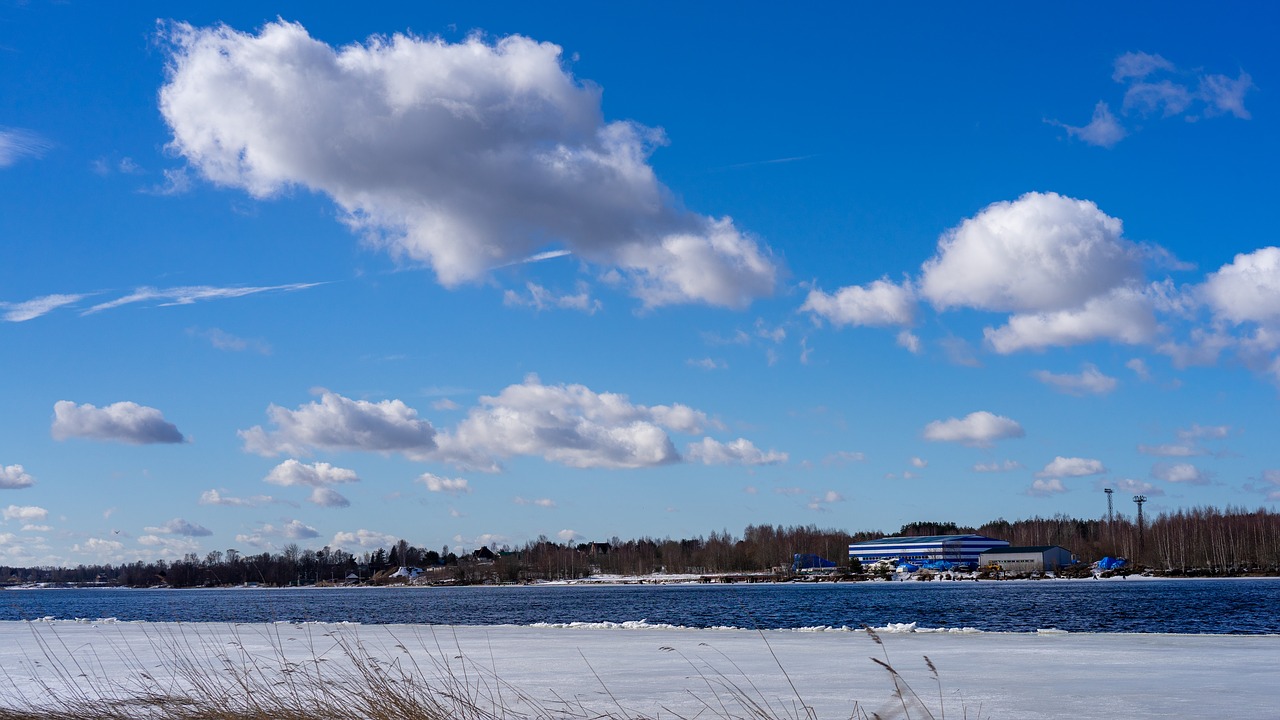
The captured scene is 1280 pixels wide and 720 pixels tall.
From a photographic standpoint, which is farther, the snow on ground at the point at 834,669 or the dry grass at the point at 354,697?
the snow on ground at the point at 834,669

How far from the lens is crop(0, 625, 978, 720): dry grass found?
32.8 feet

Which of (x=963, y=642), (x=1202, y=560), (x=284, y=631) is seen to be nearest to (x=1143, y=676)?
(x=963, y=642)

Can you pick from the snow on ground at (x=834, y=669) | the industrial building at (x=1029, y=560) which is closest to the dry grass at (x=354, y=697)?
the snow on ground at (x=834, y=669)

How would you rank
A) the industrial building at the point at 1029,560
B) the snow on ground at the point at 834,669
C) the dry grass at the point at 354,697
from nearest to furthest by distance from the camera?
the dry grass at the point at 354,697 → the snow on ground at the point at 834,669 → the industrial building at the point at 1029,560

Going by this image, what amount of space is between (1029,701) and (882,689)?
2143 mm

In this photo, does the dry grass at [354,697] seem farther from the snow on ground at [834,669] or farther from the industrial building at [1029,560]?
the industrial building at [1029,560]

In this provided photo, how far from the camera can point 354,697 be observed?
42.3ft

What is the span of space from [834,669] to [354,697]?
9.26 meters

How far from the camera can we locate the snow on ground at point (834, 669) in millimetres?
13250

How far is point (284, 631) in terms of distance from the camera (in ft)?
131

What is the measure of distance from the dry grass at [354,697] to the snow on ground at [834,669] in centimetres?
17

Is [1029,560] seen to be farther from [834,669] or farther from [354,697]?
[354,697]

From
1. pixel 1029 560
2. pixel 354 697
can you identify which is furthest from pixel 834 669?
pixel 1029 560

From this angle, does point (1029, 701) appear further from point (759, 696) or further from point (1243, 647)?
point (1243, 647)
